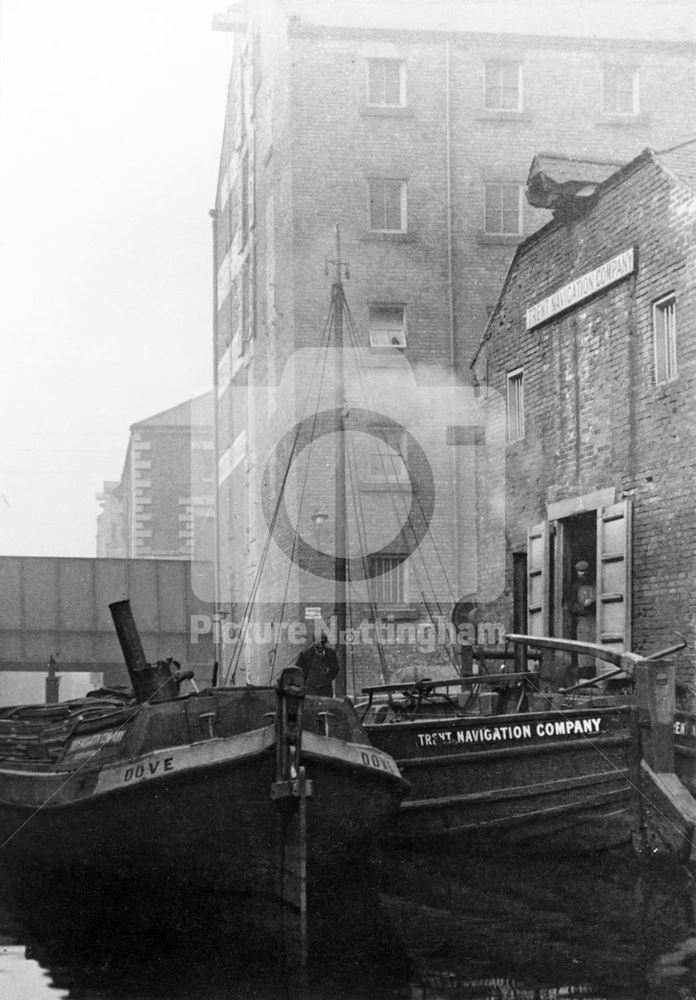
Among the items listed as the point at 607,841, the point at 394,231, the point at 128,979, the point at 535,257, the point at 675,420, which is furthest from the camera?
the point at 394,231

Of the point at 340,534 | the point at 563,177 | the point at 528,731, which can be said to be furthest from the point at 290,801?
the point at 563,177

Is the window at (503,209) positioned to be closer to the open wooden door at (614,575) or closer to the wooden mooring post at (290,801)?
the open wooden door at (614,575)

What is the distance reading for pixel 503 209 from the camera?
3131cm

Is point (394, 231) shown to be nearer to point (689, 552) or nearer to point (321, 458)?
point (321, 458)

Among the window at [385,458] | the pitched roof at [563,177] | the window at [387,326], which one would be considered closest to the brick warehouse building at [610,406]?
the pitched roof at [563,177]

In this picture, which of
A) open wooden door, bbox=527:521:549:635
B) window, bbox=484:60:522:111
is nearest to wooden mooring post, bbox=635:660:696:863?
open wooden door, bbox=527:521:549:635

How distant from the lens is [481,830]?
1374 centimetres

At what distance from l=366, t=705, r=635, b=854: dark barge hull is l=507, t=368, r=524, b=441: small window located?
25.9ft

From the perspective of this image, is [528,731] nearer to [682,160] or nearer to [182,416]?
[682,160]

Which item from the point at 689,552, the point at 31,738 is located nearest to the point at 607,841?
the point at 689,552

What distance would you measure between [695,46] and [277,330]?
1159 centimetres

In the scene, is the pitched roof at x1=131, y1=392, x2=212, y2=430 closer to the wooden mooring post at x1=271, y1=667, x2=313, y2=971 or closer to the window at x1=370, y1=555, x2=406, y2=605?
the window at x1=370, y1=555, x2=406, y2=605

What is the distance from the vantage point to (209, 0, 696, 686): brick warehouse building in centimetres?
3039

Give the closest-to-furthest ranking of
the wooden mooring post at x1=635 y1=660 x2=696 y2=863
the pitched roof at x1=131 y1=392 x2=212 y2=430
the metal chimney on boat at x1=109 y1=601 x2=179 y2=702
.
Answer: the wooden mooring post at x1=635 y1=660 x2=696 y2=863 → the metal chimney on boat at x1=109 y1=601 x2=179 y2=702 → the pitched roof at x1=131 y1=392 x2=212 y2=430
